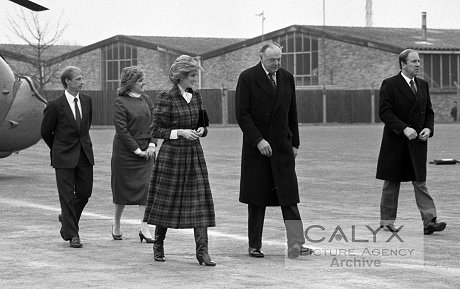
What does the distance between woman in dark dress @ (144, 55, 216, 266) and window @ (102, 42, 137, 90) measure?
71.2 m

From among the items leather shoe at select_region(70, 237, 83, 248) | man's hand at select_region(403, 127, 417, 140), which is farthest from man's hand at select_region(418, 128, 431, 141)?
leather shoe at select_region(70, 237, 83, 248)

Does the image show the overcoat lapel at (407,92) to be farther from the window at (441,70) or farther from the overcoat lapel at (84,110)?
the window at (441,70)

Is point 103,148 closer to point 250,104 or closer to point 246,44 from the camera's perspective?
point 250,104

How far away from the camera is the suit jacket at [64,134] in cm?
1203

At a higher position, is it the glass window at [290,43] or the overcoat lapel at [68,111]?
the glass window at [290,43]

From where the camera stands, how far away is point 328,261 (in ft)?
34.4

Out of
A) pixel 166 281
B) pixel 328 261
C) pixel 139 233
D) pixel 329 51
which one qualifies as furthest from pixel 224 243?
pixel 329 51

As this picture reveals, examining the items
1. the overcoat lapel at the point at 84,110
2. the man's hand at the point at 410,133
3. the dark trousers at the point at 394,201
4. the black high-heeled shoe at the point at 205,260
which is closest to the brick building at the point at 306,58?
the dark trousers at the point at 394,201

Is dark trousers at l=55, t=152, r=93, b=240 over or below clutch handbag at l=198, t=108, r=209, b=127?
below

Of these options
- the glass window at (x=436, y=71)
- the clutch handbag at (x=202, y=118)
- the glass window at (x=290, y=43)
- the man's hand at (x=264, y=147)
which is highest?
the glass window at (x=290, y=43)

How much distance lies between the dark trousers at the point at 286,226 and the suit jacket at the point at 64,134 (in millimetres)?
2007

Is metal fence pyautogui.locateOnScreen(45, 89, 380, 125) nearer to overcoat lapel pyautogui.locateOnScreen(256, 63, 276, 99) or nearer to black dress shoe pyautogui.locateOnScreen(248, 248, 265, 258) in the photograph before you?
overcoat lapel pyautogui.locateOnScreen(256, 63, 276, 99)

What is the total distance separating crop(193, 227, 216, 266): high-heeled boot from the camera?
10.3m

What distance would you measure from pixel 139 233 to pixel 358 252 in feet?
8.11
